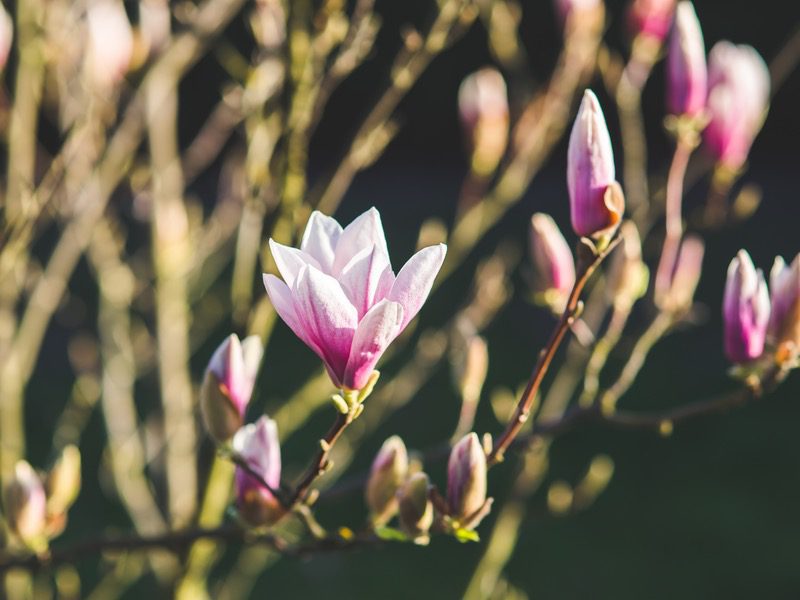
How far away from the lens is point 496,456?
32.9 inches

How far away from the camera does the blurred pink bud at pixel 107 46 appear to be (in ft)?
4.50

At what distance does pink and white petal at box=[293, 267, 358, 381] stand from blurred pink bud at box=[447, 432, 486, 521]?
0.13 meters

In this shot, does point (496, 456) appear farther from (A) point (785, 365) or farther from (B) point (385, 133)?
(B) point (385, 133)

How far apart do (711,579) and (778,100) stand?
13.5ft

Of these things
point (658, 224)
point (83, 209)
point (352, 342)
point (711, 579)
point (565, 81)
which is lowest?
point (711, 579)

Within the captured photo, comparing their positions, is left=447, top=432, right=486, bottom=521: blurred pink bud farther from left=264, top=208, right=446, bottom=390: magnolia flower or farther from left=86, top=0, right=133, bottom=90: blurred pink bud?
left=86, top=0, right=133, bottom=90: blurred pink bud

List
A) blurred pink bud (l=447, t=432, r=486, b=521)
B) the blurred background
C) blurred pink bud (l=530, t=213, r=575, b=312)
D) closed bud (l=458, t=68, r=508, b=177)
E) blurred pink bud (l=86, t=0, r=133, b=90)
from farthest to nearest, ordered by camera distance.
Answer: the blurred background, closed bud (l=458, t=68, r=508, b=177), blurred pink bud (l=86, t=0, r=133, b=90), blurred pink bud (l=530, t=213, r=575, b=312), blurred pink bud (l=447, t=432, r=486, b=521)

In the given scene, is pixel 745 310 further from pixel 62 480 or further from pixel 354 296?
pixel 62 480

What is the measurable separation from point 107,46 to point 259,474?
764mm

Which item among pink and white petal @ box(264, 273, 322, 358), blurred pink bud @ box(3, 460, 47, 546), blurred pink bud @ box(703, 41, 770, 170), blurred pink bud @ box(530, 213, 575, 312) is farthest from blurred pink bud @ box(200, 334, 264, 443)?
blurred pink bud @ box(703, 41, 770, 170)

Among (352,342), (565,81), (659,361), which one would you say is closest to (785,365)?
(352,342)

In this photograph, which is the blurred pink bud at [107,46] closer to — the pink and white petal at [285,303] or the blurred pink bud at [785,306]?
the pink and white petal at [285,303]

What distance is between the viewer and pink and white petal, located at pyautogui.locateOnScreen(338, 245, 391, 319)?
0.71 metres

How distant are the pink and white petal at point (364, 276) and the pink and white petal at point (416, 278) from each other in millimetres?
15
